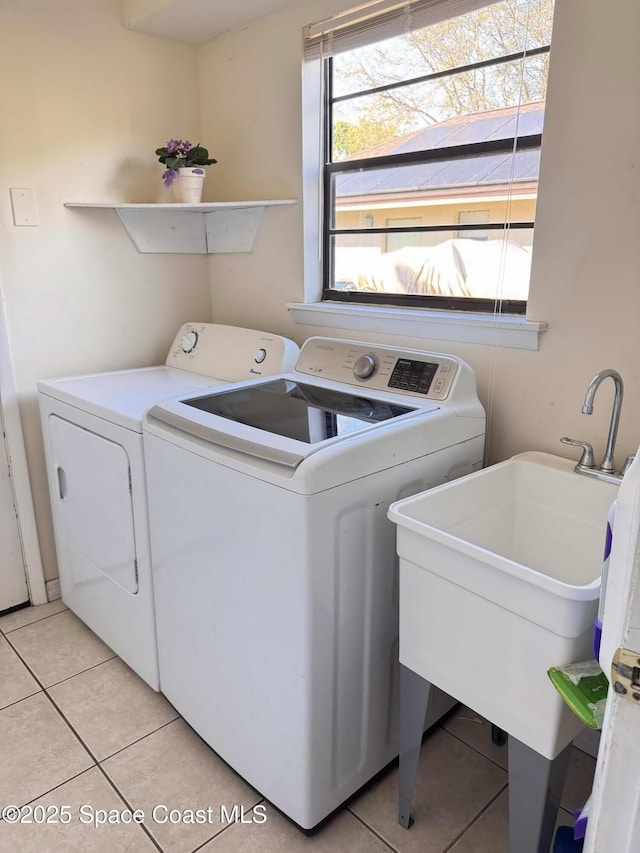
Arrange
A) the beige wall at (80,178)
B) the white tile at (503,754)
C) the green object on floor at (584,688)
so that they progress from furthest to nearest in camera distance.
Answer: the beige wall at (80,178) → the white tile at (503,754) → the green object on floor at (584,688)

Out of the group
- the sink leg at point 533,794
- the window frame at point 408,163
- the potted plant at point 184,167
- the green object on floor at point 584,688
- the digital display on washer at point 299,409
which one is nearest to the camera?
the green object on floor at point 584,688

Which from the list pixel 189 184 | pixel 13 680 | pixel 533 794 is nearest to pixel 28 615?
pixel 13 680

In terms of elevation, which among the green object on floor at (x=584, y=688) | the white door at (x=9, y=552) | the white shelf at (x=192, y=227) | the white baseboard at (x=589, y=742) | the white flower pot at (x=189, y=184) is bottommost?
the white baseboard at (x=589, y=742)

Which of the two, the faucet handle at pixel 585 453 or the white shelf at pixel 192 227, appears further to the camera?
the white shelf at pixel 192 227

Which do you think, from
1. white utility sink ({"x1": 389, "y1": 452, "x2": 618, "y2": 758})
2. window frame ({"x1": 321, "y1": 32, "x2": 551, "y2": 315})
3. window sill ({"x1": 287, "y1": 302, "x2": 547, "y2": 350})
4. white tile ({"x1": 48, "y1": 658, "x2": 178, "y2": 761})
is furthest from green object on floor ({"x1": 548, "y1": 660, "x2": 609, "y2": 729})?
white tile ({"x1": 48, "y1": 658, "x2": 178, "y2": 761})

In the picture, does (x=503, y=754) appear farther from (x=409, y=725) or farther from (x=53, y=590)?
(x=53, y=590)

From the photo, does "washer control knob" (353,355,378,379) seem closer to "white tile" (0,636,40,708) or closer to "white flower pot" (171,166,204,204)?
"white flower pot" (171,166,204,204)

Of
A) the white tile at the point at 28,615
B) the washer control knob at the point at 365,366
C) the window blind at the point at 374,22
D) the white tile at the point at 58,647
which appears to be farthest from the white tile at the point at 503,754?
the window blind at the point at 374,22

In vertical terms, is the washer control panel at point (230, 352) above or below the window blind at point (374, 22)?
below

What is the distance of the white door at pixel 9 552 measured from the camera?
2.07 metres

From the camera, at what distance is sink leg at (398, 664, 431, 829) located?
126 cm

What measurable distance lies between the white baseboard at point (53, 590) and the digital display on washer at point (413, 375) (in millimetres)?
1573

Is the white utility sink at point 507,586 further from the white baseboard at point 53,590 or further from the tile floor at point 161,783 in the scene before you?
the white baseboard at point 53,590

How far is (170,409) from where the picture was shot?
145cm
